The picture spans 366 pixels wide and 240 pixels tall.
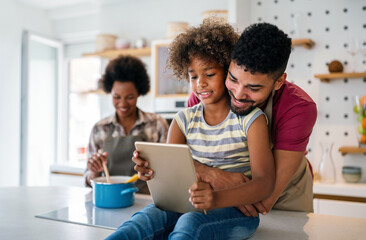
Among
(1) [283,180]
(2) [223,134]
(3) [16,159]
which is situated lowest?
(3) [16,159]

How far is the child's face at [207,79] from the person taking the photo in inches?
41.7

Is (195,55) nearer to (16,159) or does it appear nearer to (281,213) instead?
(281,213)

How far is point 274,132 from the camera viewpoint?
1132 millimetres

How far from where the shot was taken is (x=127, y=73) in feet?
6.30

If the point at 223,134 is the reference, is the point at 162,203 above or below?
below

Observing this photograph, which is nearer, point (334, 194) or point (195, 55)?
point (195, 55)

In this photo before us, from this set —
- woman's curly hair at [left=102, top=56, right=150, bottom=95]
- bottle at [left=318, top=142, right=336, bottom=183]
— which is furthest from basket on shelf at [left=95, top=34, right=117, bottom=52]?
bottle at [left=318, top=142, right=336, bottom=183]

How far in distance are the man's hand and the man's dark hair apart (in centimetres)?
30

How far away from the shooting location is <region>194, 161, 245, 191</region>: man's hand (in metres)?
0.99

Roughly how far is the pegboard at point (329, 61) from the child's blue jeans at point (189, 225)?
1.92 metres

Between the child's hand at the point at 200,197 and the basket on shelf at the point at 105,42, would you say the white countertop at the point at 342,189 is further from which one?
the basket on shelf at the point at 105,42

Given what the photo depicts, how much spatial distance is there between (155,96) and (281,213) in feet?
7.10

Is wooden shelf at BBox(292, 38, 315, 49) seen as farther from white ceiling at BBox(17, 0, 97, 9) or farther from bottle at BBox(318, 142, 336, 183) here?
white ceiling at BBox(17, 0, 97, 9)

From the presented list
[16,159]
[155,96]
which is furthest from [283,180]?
[16,159]
